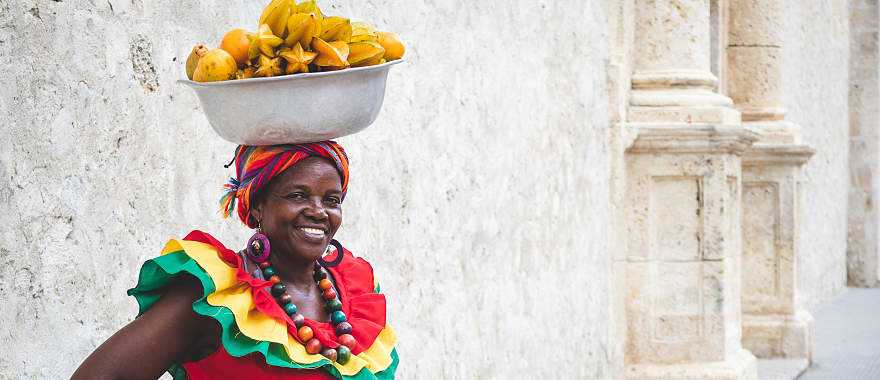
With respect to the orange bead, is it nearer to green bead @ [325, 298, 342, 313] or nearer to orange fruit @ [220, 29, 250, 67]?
green bead @ [325, 298, 342, 313]

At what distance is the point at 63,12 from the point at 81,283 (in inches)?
21.0

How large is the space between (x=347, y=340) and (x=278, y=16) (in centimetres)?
55

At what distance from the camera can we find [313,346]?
6.66 feet

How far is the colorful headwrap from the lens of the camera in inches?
80.8

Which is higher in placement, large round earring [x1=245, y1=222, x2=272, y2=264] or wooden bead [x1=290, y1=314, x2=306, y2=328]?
large round earring [x1=245, y1=222, x2=272, y2=264]

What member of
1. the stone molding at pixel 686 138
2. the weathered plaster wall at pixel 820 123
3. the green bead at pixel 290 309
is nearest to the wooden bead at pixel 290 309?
the green bead at pixel 290 309

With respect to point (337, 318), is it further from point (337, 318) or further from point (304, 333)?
point (304, 333)

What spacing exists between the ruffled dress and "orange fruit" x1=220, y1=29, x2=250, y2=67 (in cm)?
29

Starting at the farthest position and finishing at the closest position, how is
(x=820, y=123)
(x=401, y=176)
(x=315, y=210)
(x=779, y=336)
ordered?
1. (x=820, y=123)
2. (x=779, y=336)
3. (x=401, y=176)
4. (x=315, y=210)

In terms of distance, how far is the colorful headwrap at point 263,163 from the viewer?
205 cm

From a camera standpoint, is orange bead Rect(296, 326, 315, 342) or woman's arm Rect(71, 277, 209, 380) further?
orange bead Rect(296, 326, 315, 342)

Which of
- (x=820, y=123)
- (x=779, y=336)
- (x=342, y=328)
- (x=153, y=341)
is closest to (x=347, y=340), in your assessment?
(x=342, y=328)

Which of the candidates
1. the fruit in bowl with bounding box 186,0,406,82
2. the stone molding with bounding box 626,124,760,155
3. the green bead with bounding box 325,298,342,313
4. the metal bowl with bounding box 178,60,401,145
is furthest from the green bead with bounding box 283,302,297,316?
the stone molding with bounding box 626,124,760,155

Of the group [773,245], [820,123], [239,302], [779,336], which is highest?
[820,123]
